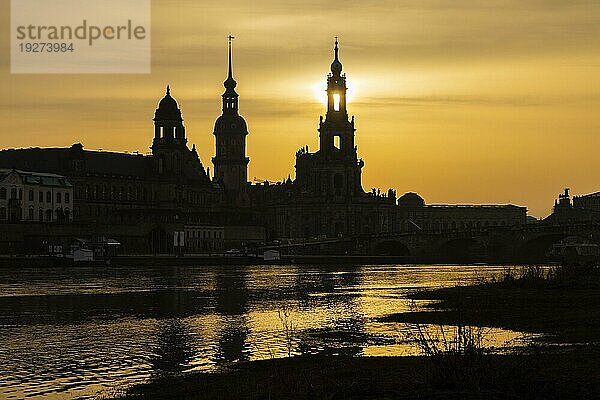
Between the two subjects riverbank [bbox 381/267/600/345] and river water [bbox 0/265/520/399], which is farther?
riverbank [bbox 381/267/600/345]

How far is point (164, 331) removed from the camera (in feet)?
158

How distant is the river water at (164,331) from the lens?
1366 inches

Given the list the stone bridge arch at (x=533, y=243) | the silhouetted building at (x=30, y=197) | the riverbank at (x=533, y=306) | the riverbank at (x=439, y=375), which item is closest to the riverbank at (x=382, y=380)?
the riverbank at (x=439, y=375)

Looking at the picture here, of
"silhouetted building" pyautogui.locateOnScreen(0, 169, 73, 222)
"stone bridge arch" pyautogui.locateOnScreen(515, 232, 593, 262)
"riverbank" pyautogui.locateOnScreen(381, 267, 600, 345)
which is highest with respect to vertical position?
"silhouetted building" pyautogui.locateOnScreen(0, 169, 73, 222)

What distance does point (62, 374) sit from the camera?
3419cm

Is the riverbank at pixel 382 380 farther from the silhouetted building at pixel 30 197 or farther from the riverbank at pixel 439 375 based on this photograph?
the silhouetted building at pixel 30 197

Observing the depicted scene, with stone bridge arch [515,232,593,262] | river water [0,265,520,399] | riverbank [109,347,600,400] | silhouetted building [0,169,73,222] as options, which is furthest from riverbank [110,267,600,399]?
stone bridge arch [515,232,593,262]

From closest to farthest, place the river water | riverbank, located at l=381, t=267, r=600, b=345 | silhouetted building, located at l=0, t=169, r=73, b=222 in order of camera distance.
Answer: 1. the river water
2. riverbank, located at l=381, t=267, r=600, b=345
3. silhouetted building, located at l=0, t=169, r=73, b=222

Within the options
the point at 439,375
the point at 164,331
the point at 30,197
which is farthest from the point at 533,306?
the point at 30,197

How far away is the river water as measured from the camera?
1366 inches

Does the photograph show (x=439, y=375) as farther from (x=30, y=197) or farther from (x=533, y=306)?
(x=30, y=197)

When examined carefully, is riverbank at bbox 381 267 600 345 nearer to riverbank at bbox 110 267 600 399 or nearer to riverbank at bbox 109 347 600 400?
riverbank at bbox 110 267 600 399

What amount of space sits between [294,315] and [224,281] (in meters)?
47.2

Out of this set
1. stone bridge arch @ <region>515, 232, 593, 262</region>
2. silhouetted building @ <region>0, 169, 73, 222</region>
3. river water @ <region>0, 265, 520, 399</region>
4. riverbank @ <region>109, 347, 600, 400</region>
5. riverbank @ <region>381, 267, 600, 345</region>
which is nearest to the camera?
riverbank @ <region>109, 347, 600, 400</region>
